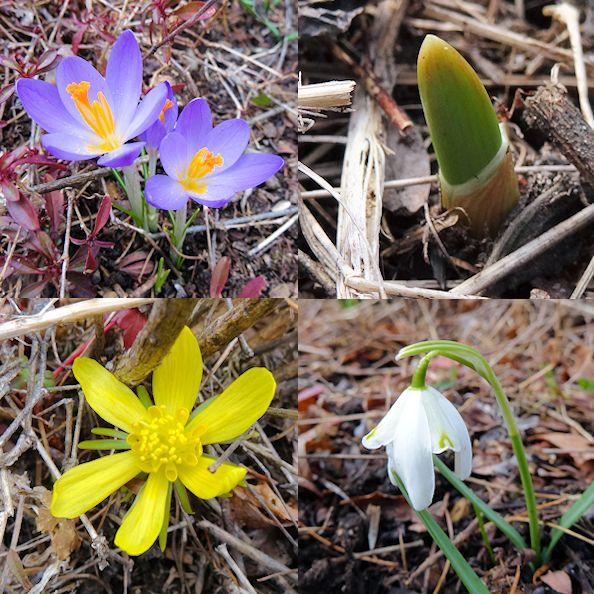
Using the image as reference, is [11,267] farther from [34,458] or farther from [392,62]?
[392,62]

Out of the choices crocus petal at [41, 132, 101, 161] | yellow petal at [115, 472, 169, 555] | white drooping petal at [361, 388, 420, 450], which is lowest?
yellow petal at [115, 472, 169, 555]

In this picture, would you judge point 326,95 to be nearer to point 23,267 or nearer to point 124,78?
point 124,78

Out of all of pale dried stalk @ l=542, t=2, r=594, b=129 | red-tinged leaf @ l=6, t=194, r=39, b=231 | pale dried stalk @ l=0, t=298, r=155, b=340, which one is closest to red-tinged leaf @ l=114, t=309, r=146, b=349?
pale dried stalk @ l=0, t=298, r=155, b=340

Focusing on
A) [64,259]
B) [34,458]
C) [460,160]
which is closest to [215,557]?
[34,458]

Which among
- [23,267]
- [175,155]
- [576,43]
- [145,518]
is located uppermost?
[175,155]

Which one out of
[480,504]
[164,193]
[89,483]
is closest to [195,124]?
[164,193]

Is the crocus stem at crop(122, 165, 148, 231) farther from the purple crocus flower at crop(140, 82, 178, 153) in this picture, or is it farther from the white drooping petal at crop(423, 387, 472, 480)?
the white drooping petal at crop(423, 387, 472, 480)

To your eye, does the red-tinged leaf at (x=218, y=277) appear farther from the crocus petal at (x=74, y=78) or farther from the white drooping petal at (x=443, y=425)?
the white drooping petal at (x=443, y=425)
